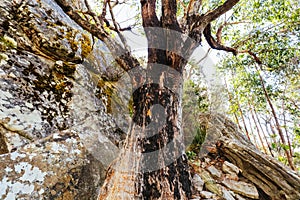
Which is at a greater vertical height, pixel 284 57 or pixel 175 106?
pixel 284 57

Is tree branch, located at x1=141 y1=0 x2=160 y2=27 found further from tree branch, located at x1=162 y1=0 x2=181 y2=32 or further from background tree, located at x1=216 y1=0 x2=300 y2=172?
background tree, located at x1=216 y1=0 x2=300 y2=172

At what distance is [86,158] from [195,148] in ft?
12.0

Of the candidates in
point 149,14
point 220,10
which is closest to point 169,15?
point 149,14

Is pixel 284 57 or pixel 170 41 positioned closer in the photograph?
pixel 170 41

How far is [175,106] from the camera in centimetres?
195

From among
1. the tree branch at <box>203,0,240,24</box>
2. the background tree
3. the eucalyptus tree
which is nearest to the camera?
the eucalyptus tree

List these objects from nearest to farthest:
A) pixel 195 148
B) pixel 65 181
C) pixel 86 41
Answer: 1. pixel 65 181
2. pixel 86 41
3. pixel 195 148

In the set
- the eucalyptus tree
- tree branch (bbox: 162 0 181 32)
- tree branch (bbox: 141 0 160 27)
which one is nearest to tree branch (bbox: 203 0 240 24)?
the eucalyptus tree

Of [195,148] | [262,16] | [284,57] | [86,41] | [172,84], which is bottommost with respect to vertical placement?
[195,148]

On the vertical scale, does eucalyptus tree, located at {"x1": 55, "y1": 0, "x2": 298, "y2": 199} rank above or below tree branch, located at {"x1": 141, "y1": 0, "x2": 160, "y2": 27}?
below

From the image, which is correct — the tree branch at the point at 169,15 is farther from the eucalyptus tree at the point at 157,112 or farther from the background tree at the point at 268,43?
the background tree at the point at 268,43

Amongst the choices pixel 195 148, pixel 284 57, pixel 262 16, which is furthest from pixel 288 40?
pixel 195 148

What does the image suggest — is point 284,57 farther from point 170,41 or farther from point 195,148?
point 170,41

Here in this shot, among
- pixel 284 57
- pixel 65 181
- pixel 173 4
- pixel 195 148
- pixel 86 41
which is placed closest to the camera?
pixel 65 181
